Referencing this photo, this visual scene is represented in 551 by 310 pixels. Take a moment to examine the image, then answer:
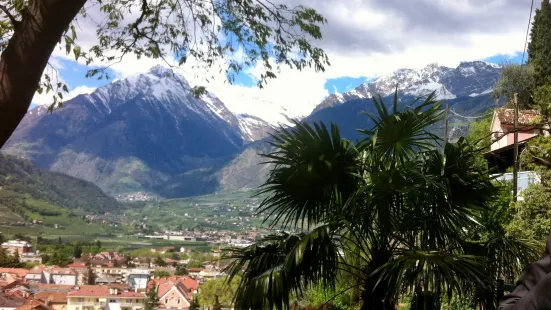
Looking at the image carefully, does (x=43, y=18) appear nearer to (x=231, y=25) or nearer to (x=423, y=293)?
(x=231, y=25)

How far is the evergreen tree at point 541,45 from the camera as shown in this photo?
2605cm

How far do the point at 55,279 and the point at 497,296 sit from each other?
3059 cm

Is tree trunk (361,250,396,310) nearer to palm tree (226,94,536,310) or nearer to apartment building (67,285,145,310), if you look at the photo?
palm tree (226,94,536,310)

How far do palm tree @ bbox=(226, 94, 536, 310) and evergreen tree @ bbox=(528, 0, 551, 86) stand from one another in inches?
888

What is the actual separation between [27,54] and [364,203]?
301 centimetres

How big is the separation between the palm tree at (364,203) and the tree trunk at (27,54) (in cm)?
249

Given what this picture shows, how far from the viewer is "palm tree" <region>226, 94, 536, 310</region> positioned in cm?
440

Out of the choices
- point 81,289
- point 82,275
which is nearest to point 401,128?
point 81,289

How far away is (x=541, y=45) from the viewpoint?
26.5 meters

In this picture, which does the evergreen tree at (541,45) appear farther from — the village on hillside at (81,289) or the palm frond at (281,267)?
the palm frond at (281,267)

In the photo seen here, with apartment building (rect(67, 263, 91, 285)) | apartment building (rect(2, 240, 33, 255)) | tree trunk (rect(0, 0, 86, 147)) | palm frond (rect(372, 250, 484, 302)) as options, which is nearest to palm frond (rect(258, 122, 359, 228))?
palm frond (rect(372, 250, 484, 302))

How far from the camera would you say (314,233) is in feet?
14.3

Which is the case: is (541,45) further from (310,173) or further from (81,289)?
(310,173)

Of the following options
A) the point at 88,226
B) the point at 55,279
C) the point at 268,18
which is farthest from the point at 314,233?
the point at 88,226
